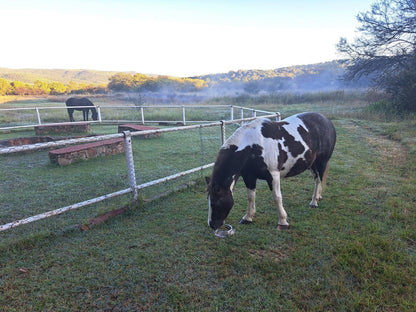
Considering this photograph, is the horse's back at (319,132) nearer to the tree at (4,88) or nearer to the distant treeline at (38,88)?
the distant treeline at (38,88)

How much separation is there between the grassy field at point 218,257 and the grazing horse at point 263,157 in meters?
0.41

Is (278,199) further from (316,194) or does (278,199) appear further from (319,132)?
(319,132)

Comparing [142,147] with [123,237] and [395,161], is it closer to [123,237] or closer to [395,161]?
[123,237]

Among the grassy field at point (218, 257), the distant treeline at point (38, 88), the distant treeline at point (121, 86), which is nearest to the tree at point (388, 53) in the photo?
the grassy field at point (218, 257)

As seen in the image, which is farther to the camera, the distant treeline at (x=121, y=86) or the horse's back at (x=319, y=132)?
the distant treeline at (x=121, y=86)

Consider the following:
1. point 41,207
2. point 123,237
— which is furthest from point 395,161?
point 41,207

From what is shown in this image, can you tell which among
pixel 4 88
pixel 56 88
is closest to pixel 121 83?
pixel 56 88

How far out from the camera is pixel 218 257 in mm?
2590

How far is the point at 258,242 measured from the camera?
9.34ft

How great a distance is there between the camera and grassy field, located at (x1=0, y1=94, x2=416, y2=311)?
2021 millimetres

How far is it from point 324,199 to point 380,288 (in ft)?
6.48

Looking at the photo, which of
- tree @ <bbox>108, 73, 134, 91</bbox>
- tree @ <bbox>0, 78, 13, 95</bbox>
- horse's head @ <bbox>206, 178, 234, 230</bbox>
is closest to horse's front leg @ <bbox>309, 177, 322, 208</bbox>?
horse's head @ <bbox>206, 178, 234, 230</bbox>

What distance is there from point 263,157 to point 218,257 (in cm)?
128

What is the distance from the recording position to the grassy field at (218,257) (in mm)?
2021
